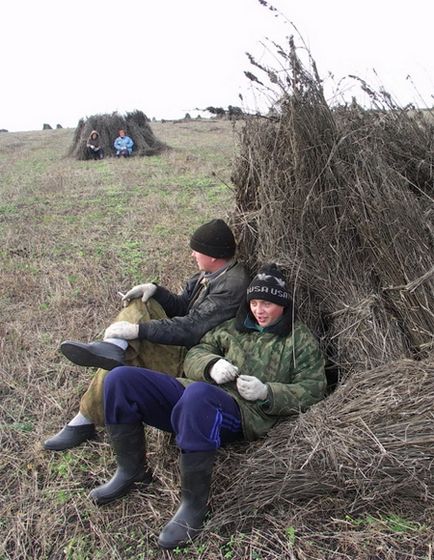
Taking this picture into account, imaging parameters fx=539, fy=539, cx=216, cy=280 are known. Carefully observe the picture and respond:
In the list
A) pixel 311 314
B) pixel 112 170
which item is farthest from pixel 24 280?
pixel 112 170

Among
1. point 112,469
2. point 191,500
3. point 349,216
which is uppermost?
point 349,216

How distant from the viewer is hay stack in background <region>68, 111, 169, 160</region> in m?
18.6

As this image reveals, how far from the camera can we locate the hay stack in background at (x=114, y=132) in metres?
18.6

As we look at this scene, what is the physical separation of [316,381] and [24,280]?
3695 mm

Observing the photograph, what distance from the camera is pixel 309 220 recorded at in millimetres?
3154

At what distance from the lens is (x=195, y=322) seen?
317cm

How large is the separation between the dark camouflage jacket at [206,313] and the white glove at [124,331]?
0.05 m

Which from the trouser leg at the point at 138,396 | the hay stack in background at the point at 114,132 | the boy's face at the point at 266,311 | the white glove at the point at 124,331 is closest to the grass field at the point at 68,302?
the trouser leg at the point at 138,396

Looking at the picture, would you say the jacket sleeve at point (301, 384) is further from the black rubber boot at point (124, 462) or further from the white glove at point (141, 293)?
the white glove at point (141, 293)

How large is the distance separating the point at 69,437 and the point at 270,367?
3.96 feet

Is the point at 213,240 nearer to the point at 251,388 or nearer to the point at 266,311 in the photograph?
the point at 266,311

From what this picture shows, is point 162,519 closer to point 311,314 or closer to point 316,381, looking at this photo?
point 316,381

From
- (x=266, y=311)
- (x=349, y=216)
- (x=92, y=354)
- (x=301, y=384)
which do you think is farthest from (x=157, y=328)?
(x=349, y=216)

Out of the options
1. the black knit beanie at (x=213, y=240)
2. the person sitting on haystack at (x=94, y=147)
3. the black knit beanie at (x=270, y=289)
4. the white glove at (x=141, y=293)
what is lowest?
the white glove at (x=141, y=293)
